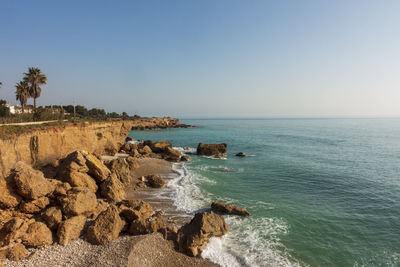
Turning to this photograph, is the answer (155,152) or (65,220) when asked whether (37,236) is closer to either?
(65,220)

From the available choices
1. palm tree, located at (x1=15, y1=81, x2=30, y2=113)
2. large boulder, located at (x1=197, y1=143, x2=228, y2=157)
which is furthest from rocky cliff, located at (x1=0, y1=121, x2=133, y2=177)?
palm tree, located at (x1=15, y1=81, x2=30, y2=113)

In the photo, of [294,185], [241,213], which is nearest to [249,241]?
[241,213]

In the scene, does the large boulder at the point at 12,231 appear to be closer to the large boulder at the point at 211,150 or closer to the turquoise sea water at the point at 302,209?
the turquoise sea water at the point at 302,209

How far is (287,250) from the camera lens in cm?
1141

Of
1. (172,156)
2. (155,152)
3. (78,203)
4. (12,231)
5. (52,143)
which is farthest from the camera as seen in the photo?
(155,152)

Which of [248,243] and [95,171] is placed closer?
[248,243]

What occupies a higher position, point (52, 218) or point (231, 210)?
point (52, 218)

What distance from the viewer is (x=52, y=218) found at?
436 inches

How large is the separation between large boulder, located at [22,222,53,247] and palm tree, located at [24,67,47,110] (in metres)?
43.5

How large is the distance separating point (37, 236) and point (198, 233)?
765cm

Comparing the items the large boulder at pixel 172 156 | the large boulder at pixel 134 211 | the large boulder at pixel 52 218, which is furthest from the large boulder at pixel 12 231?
the large boulder at pixel 172 156

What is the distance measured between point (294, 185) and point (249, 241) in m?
12.6

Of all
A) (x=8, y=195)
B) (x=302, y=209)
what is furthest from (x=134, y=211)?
(x=302, y=209)

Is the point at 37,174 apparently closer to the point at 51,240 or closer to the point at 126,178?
the point at 51,240
